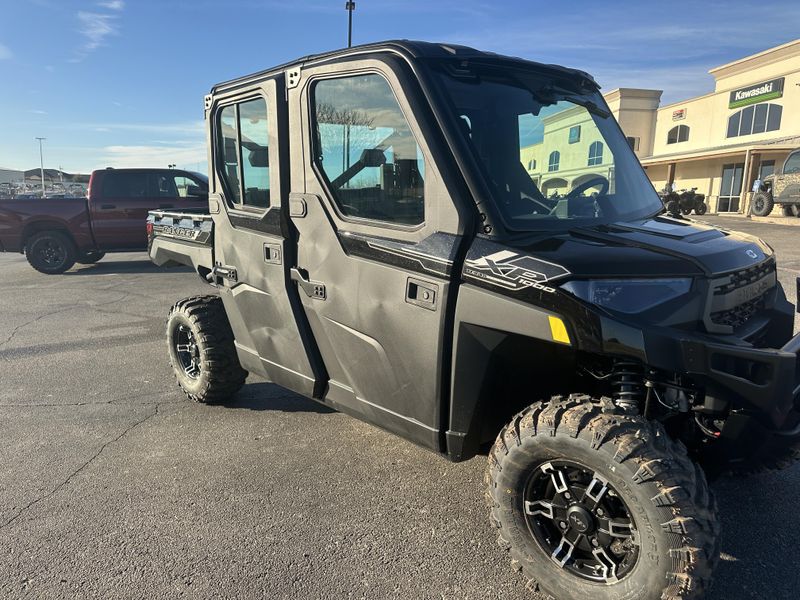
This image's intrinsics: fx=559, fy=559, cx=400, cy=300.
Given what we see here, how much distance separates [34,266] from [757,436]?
1322 cm

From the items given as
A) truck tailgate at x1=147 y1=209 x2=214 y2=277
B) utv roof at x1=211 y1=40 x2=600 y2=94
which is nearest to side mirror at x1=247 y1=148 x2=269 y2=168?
utv roof at x1=211 y1=40 x2=600 y2=94

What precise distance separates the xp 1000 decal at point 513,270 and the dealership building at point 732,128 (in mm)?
25149

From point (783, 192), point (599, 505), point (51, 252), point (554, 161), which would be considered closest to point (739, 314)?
point (599, 505)

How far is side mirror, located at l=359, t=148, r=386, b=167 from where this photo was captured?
9.02 feet

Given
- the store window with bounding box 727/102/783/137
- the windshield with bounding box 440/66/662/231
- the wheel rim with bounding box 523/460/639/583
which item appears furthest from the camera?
the store window with bounding box 727/102/783/137

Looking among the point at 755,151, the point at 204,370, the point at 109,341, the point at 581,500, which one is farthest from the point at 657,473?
the point at 755,151

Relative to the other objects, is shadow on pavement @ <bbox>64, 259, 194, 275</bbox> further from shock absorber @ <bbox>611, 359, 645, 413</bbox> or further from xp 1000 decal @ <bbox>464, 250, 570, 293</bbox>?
shock absorber @ <bbox>611, 359, 645, 413</bbox>

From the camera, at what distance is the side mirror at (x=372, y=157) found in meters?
2.75

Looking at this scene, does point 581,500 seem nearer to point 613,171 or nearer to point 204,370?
point 613,171

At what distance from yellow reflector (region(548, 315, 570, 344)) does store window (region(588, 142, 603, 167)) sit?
134cm

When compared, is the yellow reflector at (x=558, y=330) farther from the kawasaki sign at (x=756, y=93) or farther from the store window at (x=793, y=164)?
the kawasaki sign at (x=756, y=93)

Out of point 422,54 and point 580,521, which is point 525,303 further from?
point 422,54

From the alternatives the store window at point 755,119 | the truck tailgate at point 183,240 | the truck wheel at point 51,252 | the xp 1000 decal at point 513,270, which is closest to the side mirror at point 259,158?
the truck tailgate at point 183,240

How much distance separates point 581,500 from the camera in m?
2.28
